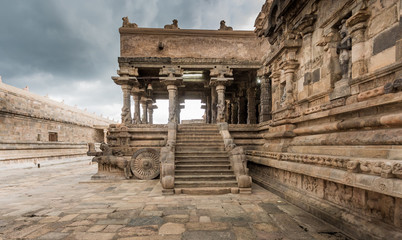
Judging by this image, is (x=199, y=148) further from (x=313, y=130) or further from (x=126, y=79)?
(x=126, y=79)

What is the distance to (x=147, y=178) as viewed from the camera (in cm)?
695

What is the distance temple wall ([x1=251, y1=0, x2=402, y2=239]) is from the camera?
245cm

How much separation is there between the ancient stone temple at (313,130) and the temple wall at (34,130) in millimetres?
8704

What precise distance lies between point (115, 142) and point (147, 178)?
2716 mm

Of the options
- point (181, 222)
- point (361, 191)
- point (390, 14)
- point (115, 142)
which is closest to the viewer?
point (361, 191)

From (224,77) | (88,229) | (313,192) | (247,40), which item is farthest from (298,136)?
(247,40)

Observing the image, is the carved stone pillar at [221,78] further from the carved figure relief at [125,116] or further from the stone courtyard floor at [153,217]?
the stone courtyard floor at [153,217]

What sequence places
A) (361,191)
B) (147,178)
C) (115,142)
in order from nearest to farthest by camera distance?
1. (361,191)
2. (147,178)
3. (115,142)

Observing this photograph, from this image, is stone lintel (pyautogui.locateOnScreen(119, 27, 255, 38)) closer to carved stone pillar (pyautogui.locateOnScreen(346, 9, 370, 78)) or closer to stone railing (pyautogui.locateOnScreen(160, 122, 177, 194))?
stone railing (pyautogui.locateOnScreen(160, 122, 177, 194))

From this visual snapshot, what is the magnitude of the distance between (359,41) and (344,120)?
1.40m

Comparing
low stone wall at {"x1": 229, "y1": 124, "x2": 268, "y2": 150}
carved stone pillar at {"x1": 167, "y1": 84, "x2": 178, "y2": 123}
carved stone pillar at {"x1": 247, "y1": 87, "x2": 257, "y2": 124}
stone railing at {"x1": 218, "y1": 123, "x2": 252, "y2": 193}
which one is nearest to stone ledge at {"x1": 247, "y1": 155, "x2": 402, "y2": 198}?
stone railing at {"x1": 218, "y1": 123, "x2": 252, "y2": 193}

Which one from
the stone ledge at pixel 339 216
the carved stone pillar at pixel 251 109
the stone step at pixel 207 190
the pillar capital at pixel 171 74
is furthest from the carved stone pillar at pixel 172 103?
the stone ledge at pixel 339 216

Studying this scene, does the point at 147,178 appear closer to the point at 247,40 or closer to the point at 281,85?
the point at 281,85

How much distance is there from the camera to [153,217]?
3.47 meters
